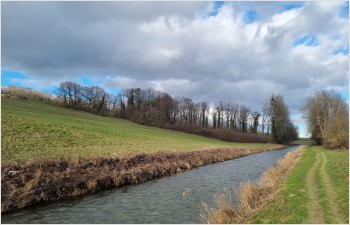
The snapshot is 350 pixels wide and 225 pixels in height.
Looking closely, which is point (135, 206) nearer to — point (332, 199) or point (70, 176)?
point (70, 176)

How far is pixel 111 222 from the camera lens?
13.2 m

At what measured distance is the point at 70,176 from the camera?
19.7 metres

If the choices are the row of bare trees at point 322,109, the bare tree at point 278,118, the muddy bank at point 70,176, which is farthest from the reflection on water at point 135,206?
the bare tree at point 278,118

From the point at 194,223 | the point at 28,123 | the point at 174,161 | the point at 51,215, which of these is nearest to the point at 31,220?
the point at 51,215

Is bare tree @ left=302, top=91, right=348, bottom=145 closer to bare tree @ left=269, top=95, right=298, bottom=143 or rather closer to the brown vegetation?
bare tree @ left=269, top=95, right=298, bottom=143

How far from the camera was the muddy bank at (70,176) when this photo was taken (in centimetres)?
1566

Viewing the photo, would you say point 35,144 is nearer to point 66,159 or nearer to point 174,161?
point 66,159

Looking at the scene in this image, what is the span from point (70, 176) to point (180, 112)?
114361 millimetres

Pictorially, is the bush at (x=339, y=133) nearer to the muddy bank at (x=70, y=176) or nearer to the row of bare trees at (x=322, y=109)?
the row of bare trees at (x=322, y=109)

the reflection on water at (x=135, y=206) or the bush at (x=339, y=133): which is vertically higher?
the bush at (x=339, y=133)

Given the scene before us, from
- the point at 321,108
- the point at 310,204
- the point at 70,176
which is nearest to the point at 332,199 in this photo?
the point at 310,204

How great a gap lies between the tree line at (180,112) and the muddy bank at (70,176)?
237 feet

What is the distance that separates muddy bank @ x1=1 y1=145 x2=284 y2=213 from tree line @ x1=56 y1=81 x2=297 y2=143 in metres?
72.1

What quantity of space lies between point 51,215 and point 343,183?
46.9 ft
